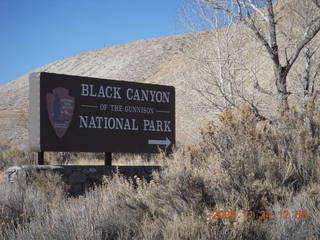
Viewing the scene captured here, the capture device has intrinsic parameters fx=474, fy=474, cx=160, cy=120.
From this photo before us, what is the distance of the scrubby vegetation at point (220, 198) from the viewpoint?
501cm

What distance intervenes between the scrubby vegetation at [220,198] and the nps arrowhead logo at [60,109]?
9.50 ft

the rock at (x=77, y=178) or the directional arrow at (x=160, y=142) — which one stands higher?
the directional arrow at (x=160, y=142)

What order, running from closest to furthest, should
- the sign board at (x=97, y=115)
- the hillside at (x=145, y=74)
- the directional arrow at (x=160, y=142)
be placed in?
the sign board at (x=97, y=115), the directional arrow at (x=160, y=142), the hillside at (x=145, y=74)

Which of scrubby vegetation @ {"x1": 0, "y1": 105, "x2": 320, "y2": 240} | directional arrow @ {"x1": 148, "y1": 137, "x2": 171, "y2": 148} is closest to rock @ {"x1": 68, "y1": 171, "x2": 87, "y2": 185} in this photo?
directional arrow @ {"x1": 148, "y1": 137, "x2": 171, "y2": 148}

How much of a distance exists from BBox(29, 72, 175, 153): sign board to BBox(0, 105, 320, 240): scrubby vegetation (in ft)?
9.44

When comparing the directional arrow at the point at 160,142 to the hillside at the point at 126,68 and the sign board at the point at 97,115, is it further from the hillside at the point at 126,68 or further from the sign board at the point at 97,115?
the hillside at the point at 126,68

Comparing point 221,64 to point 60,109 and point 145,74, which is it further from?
point 145,74

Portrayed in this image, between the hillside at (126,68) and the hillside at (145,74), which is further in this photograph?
the hillside at (126,68)

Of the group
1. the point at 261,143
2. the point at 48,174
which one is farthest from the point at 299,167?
the point at 48,174

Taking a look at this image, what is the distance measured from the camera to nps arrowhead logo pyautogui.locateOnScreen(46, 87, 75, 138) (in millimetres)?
10602
